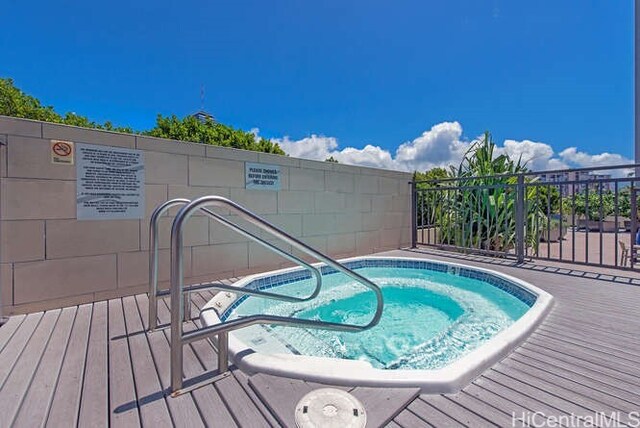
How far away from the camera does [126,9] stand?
20.4 feet

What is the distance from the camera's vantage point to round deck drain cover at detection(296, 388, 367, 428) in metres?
1.09

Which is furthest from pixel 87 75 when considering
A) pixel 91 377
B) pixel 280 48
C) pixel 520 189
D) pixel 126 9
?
pixel 520 189

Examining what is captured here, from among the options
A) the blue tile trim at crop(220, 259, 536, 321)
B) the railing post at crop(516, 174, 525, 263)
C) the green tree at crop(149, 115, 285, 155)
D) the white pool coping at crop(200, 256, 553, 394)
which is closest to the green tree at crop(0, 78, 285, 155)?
the green tree at crop(149, 115, 285, 155)

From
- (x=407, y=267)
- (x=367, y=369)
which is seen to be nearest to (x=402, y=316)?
(x=407, y=267)

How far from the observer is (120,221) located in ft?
9.36

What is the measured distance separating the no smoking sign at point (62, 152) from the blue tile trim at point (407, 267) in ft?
6.80

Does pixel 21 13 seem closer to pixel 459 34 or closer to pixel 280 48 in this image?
pixel 280 48

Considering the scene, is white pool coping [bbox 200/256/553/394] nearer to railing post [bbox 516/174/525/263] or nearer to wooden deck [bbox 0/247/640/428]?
wooden deck [bbox 0/247/640/428]

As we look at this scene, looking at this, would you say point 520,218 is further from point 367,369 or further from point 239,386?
point 239,386

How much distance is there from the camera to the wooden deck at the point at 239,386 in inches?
45.4

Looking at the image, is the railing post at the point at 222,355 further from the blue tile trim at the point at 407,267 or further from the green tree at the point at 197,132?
the green tree at the point at 197,132

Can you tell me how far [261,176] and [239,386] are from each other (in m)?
2.94

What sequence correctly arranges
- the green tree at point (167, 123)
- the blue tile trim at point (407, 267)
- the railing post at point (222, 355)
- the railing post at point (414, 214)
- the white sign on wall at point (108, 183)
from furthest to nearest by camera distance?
the green tree at point (167, 123)
the railing post at point (414, 214)
the blue tile trim at point (407, 267)
the white sign on wall at point (108, 183)
the railing post at point (222, 355)

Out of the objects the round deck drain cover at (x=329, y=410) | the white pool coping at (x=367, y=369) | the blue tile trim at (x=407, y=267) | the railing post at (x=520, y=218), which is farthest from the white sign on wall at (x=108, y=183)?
the railing post at (x=520, y=218)
